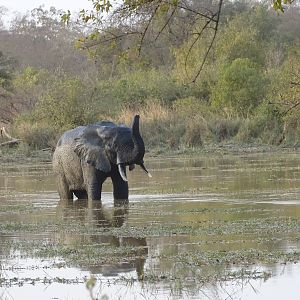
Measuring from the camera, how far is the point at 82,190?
2319 cm

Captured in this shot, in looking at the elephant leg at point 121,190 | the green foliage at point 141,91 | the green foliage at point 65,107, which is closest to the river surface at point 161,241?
→ the elephant leg at point 121,190

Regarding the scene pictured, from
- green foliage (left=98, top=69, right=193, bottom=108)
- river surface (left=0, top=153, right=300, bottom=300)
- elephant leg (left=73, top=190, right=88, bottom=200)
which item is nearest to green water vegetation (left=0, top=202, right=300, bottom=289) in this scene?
river surface (left=0, top=153, right=300, bottom=300)

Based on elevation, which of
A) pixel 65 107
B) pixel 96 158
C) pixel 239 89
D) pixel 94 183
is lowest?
pixel 94 183

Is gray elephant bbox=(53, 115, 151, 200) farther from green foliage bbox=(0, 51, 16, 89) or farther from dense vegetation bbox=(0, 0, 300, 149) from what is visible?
green foliage bbox=(0, 51, 16, 89)

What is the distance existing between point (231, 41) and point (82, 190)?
3309cm

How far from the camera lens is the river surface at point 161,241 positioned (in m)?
11.1

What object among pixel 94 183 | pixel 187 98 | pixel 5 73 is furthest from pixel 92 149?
pixel 5 73

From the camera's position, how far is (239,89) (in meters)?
47.2

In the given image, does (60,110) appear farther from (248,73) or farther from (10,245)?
(10,245)

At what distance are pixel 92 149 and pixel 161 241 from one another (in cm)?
772

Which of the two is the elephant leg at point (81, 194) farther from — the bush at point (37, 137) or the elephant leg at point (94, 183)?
the bush at point (37, 137)

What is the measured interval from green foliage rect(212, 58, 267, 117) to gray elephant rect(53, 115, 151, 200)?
22941 millimetres

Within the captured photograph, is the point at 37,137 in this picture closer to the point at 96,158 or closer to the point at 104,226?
the point at 96,158

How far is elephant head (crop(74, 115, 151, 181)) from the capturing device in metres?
21.2
